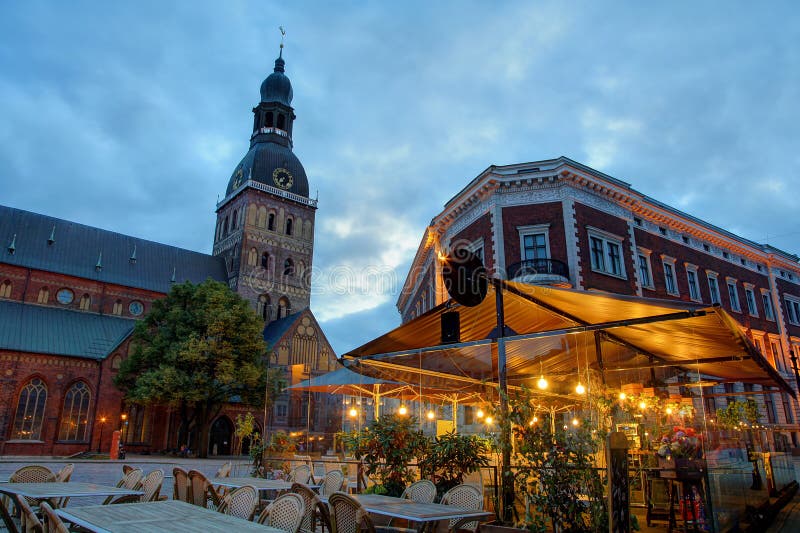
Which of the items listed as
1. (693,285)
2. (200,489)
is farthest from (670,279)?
(200,489)

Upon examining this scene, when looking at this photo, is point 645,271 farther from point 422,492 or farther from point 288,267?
point 288,267

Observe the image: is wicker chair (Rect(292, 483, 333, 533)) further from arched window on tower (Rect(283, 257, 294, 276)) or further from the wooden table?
arched window on tower (Rect(283, 257, 294, 276))

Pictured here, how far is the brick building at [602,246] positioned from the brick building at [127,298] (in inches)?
396

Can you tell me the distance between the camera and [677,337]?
377 inches

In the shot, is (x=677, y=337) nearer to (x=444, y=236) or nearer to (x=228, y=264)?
(x=444, y=236)

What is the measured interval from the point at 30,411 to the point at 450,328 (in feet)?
104

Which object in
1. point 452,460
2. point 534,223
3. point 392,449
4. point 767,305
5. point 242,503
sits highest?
point 534,223

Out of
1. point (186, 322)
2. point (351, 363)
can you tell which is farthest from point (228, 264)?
point (351, 363)

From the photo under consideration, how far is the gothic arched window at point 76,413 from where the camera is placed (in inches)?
1215

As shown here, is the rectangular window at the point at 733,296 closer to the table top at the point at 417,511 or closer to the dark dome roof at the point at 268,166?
the table top at the point at 417,511

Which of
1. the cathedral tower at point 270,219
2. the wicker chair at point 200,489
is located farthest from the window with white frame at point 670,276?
the cathedral tower at point 270,219

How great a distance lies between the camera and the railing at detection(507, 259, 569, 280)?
2103cm

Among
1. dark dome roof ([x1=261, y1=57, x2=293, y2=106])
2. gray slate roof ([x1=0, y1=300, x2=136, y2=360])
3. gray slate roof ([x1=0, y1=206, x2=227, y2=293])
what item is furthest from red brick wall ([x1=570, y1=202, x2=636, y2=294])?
dark dome roof ([x1=261, y1=57, x2=293, y2=106])

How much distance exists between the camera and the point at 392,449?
788cm
